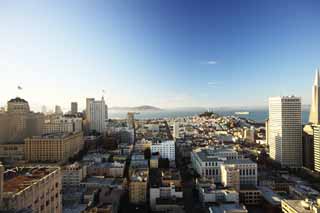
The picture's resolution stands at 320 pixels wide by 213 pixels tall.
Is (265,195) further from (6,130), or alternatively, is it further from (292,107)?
(6,130)

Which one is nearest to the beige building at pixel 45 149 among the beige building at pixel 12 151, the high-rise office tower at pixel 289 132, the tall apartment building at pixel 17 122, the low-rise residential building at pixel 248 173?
the beige building at pixel 12 151

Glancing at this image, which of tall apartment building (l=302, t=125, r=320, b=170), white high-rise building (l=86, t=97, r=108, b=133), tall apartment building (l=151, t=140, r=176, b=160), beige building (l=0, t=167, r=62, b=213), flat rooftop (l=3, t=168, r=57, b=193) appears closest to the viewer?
beige building (l=0, t=167, r=62, b=213)

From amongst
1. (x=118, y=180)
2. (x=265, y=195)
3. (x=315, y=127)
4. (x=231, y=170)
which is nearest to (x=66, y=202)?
(x=118, y=180)

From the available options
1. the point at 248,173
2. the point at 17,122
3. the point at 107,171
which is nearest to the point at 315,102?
the point at 248,173

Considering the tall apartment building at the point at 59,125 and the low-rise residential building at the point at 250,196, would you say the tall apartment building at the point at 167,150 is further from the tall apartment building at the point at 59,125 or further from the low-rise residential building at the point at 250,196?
the tall apartment building at the point at 59,125

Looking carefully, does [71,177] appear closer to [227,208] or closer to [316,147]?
[227,208]

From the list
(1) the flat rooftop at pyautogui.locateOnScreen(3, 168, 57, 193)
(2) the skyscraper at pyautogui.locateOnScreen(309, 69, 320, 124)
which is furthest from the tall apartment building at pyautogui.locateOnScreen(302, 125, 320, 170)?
(1) the flat rooftop at pyautogui.locateOnScreen(3, 168, 57, 193)

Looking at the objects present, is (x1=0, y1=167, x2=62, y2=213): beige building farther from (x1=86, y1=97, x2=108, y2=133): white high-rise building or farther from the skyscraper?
(x1=86, y1=97, x2=108, y2=133): white high-rise building
